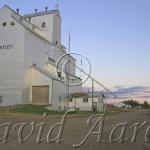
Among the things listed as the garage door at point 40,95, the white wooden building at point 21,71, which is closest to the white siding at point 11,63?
the white wooden building at point 21,71

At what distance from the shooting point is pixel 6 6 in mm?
53656

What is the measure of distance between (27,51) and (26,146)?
135 ft

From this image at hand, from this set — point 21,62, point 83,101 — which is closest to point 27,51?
point 21,62

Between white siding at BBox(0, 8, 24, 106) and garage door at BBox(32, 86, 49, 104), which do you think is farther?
garage door at BBox(32, 86, 49, 104)

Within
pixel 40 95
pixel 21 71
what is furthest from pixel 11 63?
pixel 40 95

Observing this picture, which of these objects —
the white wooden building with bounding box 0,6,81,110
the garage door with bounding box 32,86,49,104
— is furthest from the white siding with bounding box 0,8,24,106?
the garage door with bounding box 32,86,49,104

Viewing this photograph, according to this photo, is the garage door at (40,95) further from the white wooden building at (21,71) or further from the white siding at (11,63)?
the white siding at (11,63)

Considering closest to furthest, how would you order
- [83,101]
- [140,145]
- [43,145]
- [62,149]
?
[62,149] → [43,145] → [140,145] → [83,101]

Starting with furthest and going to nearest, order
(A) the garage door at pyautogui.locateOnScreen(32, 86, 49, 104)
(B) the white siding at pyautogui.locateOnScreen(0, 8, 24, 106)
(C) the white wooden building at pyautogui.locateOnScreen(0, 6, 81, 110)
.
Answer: (A) the garage door at pyautogui.locateOnScreen(32, 86, 49, 104) → (C) the white wooden building at pyautogui.locateOnScreen(0, 6, 81, 110) → (B) the white siding at pyautogui.locateOnScreen(0, 8, 24, 106)

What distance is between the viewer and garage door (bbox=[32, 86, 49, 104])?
52125 mm

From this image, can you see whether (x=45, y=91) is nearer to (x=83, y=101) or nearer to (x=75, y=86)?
(x=83, y=101)

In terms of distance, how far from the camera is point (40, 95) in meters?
52.8

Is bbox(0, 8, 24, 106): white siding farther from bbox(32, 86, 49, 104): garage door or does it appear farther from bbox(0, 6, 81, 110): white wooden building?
bbox(32, 86, 49, 104): garage door

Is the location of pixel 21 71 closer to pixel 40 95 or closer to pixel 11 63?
pixel 11 63
